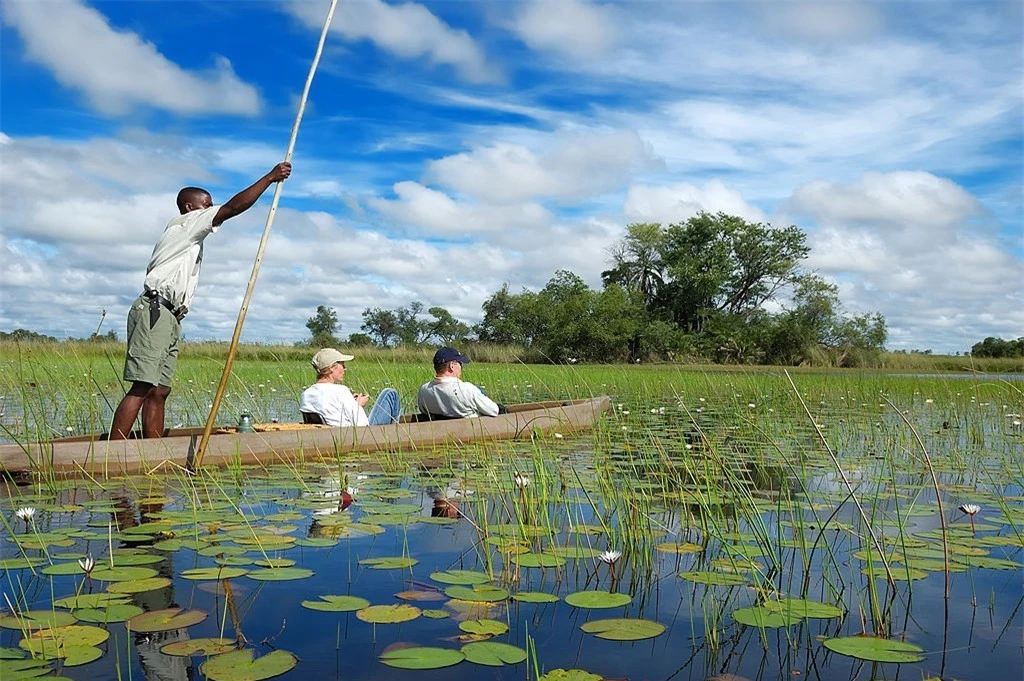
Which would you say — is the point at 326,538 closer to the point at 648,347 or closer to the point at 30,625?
the point at 30,625

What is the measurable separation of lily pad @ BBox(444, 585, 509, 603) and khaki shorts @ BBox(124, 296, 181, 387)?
3.76m

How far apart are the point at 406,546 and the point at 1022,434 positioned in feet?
27.2

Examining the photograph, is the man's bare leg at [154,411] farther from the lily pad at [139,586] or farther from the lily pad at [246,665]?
the lily pad at [246,665]

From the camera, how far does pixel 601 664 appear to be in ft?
8.45

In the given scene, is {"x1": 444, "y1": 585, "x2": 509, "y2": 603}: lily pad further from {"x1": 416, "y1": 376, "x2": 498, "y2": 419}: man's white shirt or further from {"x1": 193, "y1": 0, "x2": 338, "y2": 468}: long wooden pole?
{"x1": 416, "y1": 376, "x2": 498, "y2": 419}: man's white shirt

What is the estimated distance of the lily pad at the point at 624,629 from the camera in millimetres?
2766

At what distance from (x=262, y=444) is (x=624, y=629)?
449 cm

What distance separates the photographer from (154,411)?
6.38 m

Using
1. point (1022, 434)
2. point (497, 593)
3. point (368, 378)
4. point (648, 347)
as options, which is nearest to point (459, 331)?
point (648, 347)

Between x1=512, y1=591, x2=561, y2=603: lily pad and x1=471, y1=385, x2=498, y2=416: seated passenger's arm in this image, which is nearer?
x1=512, y1=591, x2=561, y2=603: lily pad

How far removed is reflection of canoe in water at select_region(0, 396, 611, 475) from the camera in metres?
5.75

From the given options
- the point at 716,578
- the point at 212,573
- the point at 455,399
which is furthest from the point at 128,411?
the point at 716,578

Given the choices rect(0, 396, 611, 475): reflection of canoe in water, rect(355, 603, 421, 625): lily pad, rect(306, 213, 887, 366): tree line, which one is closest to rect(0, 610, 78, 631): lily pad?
rect(355, 603, 421, 625): lily pad

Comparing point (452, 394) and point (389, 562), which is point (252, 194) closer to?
point (452, 394)
